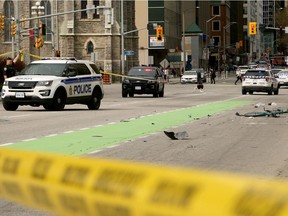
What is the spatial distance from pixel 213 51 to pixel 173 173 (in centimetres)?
16421

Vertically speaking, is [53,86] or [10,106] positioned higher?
[53,86]

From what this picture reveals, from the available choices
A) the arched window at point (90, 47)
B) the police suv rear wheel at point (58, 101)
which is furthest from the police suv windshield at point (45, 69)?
the arched window at point (90, 47)

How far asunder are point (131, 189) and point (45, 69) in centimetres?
2784

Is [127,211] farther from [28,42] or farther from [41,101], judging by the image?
[28,42]

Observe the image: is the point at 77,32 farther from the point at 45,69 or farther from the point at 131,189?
the point at 131,189

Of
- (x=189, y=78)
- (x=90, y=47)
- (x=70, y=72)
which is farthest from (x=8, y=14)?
(x=70, y=72)

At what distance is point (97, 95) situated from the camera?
104 ft

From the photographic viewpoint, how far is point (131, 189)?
8.89 ft

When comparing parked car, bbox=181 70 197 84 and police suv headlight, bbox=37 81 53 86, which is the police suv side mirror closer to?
police suv headlight, bbox=37 81 53 86

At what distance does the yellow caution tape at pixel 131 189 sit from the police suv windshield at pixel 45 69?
2663 cm

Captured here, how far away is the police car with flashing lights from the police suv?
22087 mm

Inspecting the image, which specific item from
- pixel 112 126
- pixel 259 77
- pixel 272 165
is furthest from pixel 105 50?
pixel 272 165

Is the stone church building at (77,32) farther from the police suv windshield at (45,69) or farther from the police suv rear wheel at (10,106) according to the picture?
the police suv rear wheel at (10,106)

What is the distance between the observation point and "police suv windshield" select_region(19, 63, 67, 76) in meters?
29.9
